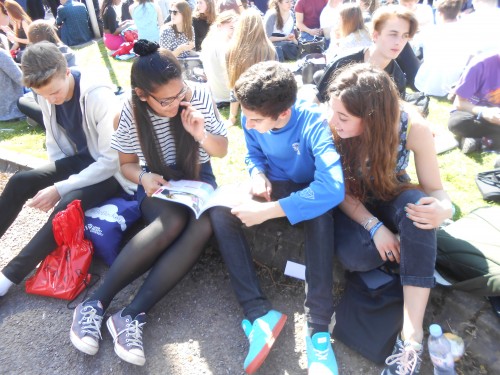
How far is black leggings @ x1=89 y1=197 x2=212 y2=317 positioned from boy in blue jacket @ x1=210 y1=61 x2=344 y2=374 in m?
0.15

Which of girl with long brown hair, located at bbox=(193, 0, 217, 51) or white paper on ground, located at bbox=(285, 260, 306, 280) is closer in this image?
white paper on ground, located at bbox=(285, 260, 306, 280)

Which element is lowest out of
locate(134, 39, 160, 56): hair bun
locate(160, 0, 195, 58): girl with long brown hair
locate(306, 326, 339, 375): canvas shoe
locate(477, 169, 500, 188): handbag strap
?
locate(477, 169, 500, 188): handbag strap

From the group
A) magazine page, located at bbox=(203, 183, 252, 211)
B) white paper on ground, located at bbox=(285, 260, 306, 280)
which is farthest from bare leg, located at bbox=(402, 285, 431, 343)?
magazine page, located at bbox=(203, 183, 252, 211)

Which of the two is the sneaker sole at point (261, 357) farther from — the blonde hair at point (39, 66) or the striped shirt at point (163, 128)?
the blonde hair at point (39, 66)

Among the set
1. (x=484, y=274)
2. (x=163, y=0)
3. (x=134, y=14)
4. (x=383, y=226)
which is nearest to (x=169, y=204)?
(x=383, y=226)

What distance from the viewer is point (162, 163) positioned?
254 centimetres

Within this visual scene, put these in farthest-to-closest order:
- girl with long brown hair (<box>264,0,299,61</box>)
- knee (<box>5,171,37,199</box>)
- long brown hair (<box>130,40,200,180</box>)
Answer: girl with long brown hair (<box>264,0,299,61</box>) → knee (<box>5,171,37,199</box>) → long brown hair (<box>130,40,200,180</box>)

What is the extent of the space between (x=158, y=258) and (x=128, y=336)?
1.41 feet

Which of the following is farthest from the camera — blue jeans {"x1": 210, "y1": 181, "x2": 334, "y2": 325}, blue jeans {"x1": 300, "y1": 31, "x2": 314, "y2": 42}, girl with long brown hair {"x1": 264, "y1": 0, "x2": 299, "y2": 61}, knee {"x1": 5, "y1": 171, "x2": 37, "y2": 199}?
blue jeans {"x1": 300, "y1": 31, "x2": 314, "y2": 42}

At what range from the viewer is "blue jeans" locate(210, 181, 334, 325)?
2.00 meters

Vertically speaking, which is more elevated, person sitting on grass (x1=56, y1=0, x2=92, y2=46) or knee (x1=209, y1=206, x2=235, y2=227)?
knee (x1=209, y1=206, x2=235, y2=227)

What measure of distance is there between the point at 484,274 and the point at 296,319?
0.94 meters

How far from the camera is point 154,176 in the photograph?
2461 mm

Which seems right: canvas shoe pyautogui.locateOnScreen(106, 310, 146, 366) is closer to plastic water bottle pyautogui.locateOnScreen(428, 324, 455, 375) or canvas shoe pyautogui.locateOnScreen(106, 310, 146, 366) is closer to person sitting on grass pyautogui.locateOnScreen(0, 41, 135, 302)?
person sitting on grass pyautogui.locateOnScreen(0, 41, 135, 302)
